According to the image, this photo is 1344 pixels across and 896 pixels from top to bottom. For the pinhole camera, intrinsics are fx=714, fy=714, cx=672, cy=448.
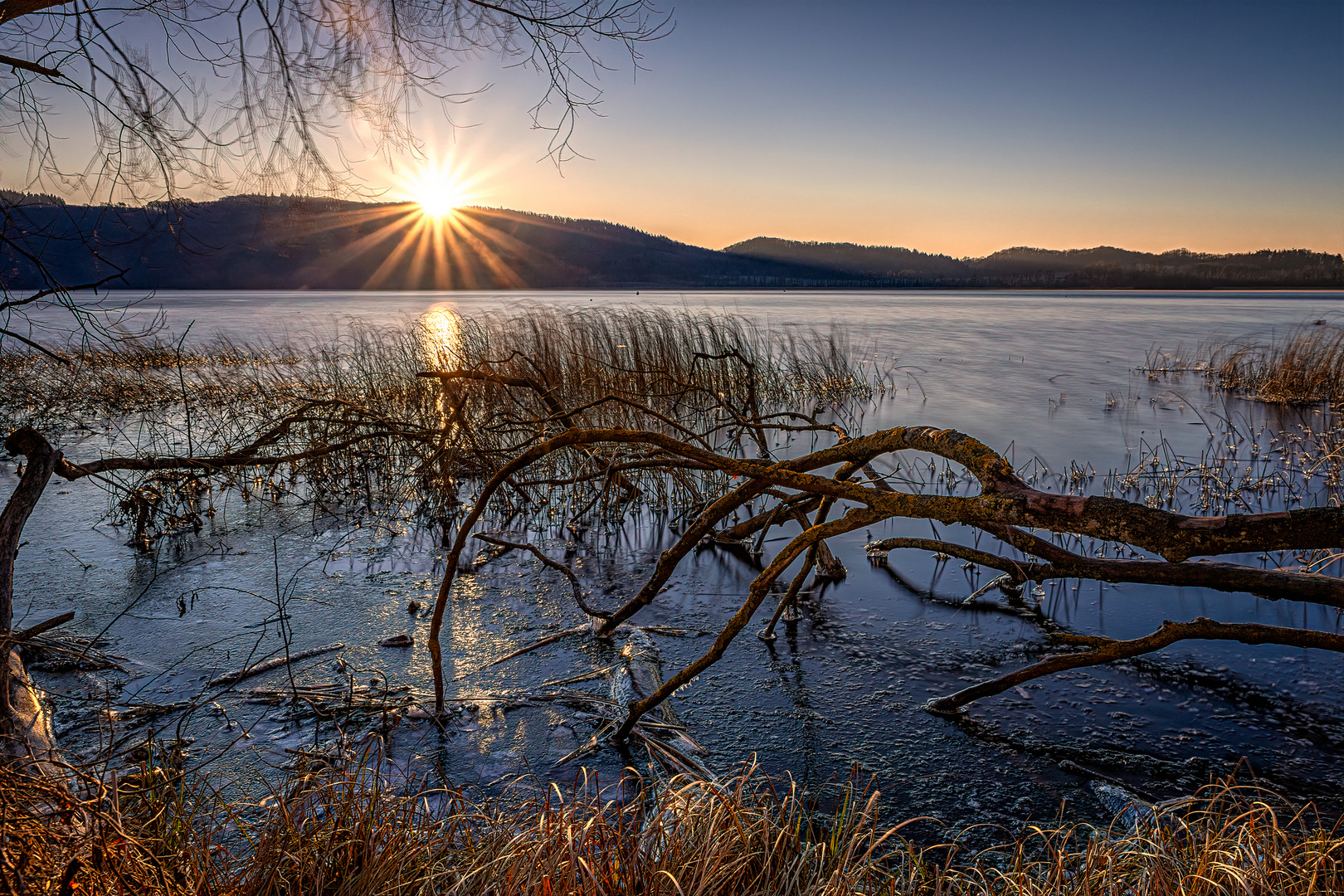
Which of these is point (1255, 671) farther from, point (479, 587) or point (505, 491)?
point (505, 491)

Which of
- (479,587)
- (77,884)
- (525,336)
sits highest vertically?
(525,336)

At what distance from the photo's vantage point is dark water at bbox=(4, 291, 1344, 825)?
304cm

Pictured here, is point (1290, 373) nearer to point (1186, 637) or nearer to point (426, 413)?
point (1186, 637)

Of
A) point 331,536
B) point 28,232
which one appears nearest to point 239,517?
point 331,536

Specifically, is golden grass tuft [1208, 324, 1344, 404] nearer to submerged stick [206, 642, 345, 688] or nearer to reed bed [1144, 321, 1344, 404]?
reed bed [1144, 321, 1344, 404]

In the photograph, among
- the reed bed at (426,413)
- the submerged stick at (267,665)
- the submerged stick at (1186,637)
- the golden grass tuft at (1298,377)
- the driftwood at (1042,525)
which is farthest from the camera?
the golden grass tuft at (1298,377)

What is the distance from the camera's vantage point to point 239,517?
6.66 meters

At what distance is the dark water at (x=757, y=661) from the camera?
119 inches

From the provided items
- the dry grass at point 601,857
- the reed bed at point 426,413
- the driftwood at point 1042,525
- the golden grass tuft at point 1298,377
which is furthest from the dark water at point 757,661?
the golden grass tuft at point 1298,377

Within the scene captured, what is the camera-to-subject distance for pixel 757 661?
3939 mm

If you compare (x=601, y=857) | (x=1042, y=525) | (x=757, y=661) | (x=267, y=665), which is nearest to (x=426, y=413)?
(x=267, y=665)

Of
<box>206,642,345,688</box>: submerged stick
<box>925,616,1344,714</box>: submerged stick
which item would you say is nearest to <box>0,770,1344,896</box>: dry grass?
<box>925,616,1344,714</box>: submerged stick

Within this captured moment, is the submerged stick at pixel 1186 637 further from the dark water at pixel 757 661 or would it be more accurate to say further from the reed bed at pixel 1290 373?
the reed bed at pixel 1290 373

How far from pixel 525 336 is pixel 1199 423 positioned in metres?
10.5
